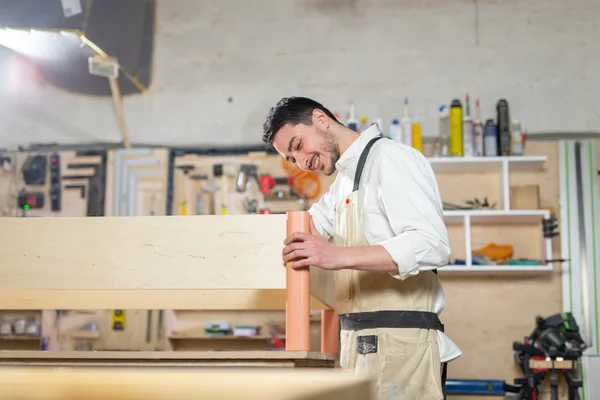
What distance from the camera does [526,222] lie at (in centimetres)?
518

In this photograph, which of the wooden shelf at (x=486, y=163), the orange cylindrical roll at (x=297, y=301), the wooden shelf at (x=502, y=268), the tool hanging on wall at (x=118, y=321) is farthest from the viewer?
the tool hanging on wall at (x=118, y=321)

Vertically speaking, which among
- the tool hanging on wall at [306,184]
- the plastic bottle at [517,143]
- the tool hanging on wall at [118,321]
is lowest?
the tool hanging on wall at [118,321]

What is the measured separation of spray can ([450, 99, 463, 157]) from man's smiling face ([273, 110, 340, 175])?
276 cm

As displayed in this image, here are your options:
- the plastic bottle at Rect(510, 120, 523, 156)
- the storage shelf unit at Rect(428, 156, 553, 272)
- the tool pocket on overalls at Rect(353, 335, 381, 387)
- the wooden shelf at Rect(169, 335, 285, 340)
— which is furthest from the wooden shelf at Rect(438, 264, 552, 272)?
the tool pocket on overalls at Rect(353, 335, 381, 387)

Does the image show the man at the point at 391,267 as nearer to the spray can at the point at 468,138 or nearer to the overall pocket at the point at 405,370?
the overall pocket at the point at 405,370

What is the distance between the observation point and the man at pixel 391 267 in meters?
2.03

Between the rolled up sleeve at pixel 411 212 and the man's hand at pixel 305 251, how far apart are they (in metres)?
0.22

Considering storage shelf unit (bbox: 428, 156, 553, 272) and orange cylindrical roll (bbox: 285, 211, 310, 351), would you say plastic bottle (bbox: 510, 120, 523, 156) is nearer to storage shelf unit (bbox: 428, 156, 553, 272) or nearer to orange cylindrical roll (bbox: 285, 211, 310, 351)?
storage shelf unit (bbox: 428, 156, 553, 272)

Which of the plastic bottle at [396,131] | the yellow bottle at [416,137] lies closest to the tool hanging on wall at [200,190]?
the plastic bottle at [396,131]

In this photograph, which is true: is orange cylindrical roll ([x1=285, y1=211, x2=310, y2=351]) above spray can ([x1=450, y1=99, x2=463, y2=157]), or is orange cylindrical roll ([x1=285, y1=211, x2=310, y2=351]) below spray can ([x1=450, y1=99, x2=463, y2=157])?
below

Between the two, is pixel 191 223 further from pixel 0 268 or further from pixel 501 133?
pixel 501 133

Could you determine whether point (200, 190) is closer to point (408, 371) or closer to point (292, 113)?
point (292, 113)

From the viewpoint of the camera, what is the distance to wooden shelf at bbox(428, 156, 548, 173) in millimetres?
5023

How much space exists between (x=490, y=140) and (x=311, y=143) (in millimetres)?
2865
